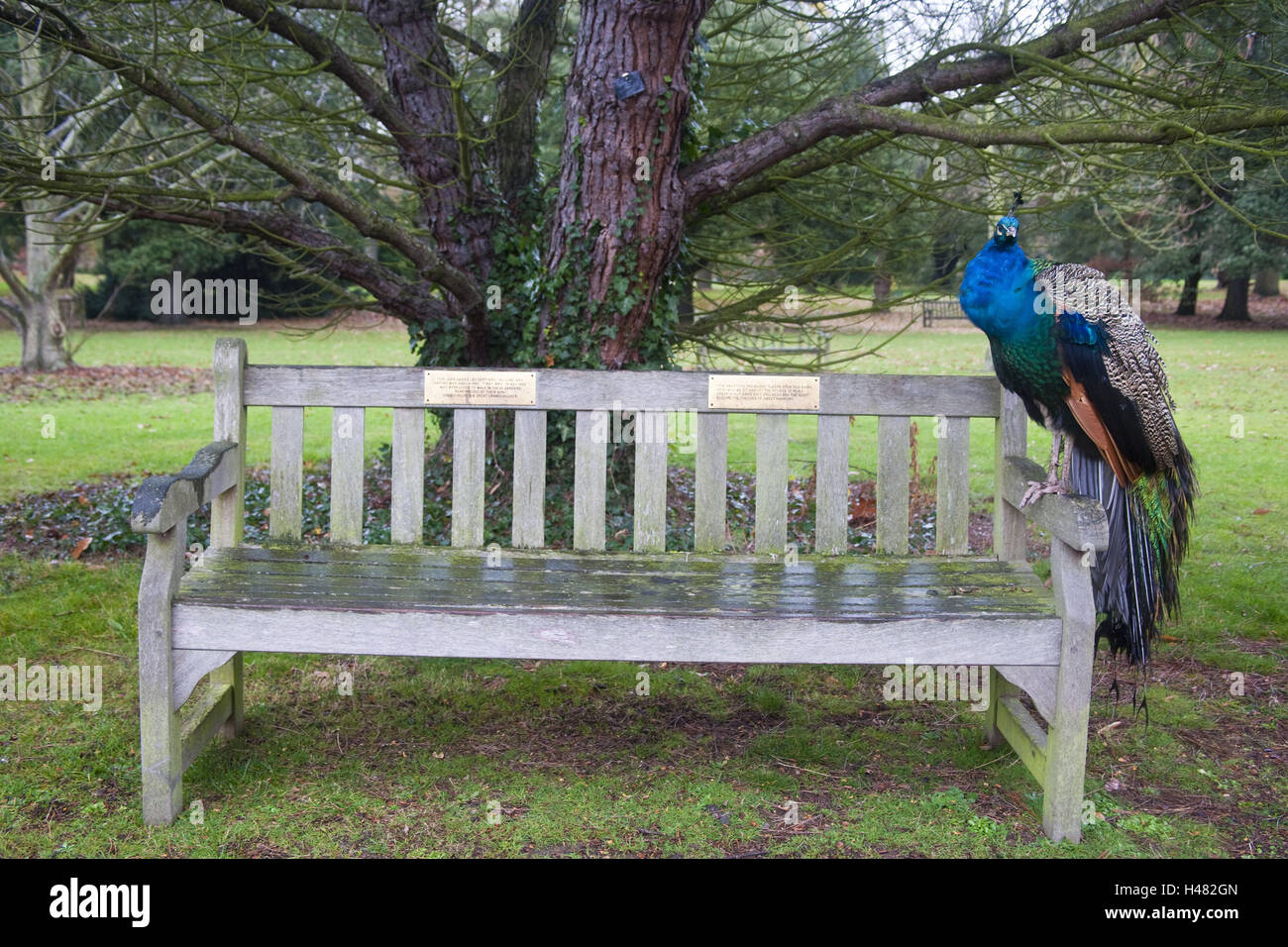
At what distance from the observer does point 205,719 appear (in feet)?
11.2

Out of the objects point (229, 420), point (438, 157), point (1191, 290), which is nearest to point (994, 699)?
point (229, 420)

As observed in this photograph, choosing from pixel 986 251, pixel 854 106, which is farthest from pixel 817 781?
pixel 854 106

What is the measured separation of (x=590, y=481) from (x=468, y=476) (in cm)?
42

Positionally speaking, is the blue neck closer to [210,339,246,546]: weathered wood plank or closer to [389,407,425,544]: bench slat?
[389,407,425,544]: bench slat

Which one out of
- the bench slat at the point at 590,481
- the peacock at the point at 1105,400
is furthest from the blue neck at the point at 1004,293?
the bench slat at the point at 590,481

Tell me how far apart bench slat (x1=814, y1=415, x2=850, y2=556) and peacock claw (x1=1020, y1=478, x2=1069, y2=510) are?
60cm

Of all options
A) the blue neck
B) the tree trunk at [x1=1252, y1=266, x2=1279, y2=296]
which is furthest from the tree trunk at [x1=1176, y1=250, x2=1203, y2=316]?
the blue neck

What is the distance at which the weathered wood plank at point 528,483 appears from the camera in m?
3.79

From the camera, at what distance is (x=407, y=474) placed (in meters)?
3.77

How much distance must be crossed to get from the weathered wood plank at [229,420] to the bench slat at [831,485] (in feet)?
6.37

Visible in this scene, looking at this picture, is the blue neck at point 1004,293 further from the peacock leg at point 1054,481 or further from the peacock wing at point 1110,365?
the peacock leg at point 1054,481

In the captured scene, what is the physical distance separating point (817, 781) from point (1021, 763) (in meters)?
0.72

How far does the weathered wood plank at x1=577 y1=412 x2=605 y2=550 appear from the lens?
376 centimetres

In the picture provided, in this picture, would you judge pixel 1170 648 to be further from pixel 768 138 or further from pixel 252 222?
pixel 252 222
